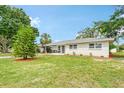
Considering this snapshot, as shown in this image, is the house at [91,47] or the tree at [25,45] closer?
the tree at [25,45]

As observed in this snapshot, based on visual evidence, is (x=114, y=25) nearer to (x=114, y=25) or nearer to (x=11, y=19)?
(x=114, y=25)

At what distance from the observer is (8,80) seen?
24.9ft

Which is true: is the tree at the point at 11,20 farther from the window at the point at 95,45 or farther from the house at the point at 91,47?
the window at the point at 95,45

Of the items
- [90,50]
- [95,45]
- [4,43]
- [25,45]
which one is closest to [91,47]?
[90,50]

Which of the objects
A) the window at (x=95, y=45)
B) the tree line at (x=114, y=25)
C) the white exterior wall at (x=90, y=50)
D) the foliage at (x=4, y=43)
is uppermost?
the tree line at (x=114, y=25)

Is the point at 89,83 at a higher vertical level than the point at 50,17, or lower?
lower

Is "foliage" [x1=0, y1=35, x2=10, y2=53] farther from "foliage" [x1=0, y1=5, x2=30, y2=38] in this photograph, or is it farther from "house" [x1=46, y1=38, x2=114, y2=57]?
"house" [x1=46, y1=38, x2=114, y2=57]

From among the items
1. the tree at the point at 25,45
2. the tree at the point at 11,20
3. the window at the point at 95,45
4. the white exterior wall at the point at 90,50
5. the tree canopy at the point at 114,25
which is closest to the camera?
the tree at the point at 25,45

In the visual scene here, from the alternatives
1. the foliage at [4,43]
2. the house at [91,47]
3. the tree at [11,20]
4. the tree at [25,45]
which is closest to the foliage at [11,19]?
the tree at [11,20]

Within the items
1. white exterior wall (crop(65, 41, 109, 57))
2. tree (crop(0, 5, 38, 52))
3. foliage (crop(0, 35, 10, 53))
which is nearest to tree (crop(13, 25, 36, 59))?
white exterior wall (crop(65, 41, 109, 57))

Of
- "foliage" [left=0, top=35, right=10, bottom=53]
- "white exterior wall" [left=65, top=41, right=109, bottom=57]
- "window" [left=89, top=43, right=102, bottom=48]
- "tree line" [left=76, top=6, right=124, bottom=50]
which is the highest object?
"tree line" [left=76, top=6, right=124, bottom=50]
